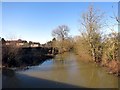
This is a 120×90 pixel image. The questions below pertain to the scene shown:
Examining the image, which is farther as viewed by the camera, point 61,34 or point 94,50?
point 61,34

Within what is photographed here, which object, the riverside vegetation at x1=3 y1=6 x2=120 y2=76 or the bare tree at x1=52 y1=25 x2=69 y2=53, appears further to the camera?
the bare tree at x1=52 y1=25 x2=69 y2=53

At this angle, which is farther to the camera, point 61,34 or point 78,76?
point 61,34

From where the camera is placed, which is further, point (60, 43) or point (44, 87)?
point (60, 43)

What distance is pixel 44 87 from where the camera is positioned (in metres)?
9.12

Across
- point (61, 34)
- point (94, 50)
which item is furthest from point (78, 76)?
point (61, 34)

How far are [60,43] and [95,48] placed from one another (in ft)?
64.3

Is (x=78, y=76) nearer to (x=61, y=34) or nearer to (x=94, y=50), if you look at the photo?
(x=94, y=50)

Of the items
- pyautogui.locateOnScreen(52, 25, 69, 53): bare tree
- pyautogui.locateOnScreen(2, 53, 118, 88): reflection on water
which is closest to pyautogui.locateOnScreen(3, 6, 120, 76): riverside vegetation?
pyautogui.locateOnScreen(2, 53, 118, 88): reflection on water

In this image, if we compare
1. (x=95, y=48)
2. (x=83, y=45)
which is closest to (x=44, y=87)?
(x=95, y=48)

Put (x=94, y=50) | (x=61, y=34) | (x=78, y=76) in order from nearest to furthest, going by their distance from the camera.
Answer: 1. (x=78, y=76)
2. (x=94, y=50)
3. (x=61, y=34)

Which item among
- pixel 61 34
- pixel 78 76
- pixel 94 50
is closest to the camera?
pixel 78 76

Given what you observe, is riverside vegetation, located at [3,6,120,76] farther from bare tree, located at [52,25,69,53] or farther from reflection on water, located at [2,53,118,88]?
bare tree, located at [52,25,69,53]

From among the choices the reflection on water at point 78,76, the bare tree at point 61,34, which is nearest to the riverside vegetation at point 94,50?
the reflection on water at point 78,76

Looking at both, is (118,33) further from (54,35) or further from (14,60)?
(54,35)
